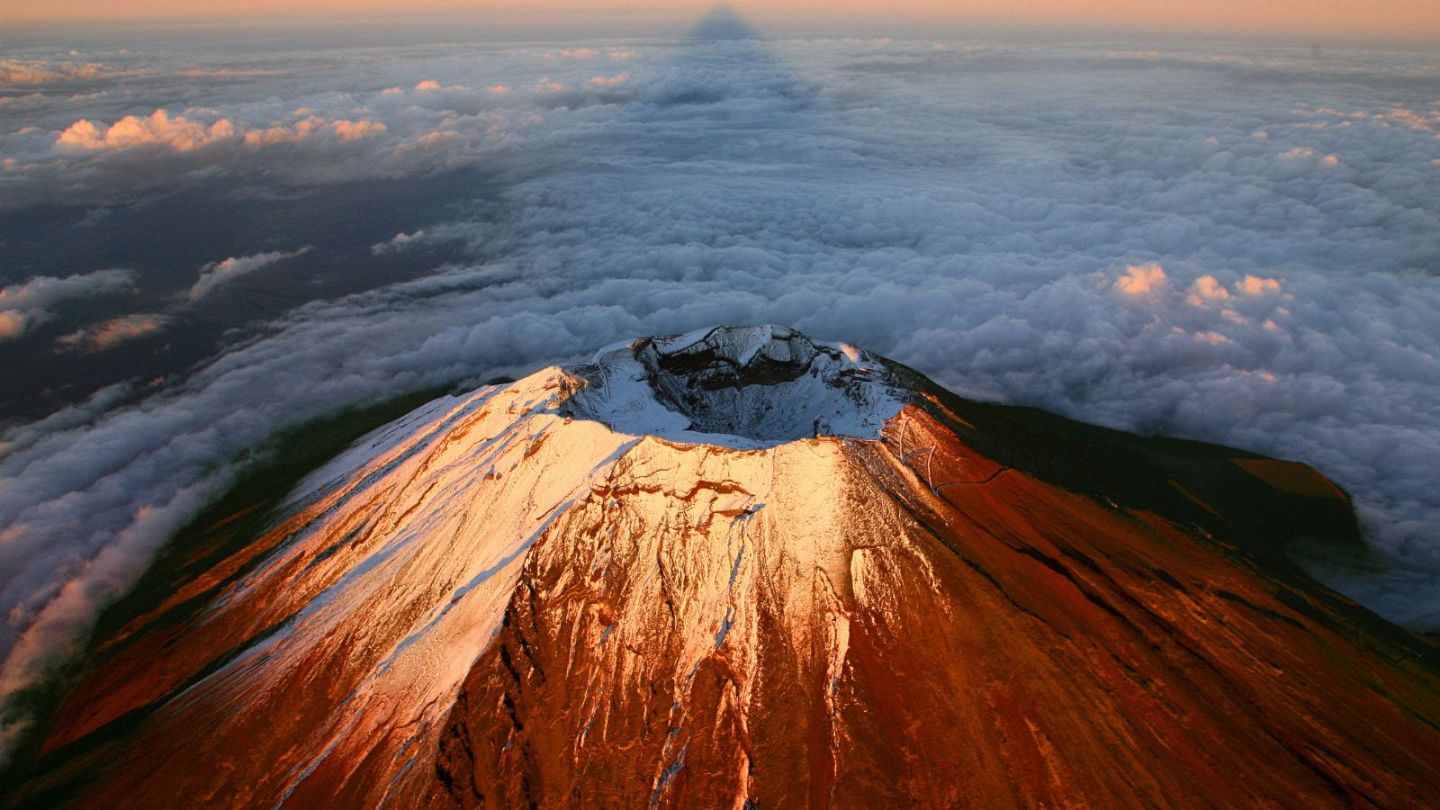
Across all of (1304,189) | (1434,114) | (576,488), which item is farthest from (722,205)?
(1434,114)

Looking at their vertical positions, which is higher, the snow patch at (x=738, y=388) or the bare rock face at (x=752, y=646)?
the snow patch at (x=738, y=388)

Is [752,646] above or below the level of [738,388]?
below

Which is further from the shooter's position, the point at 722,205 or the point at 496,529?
the point at 722,205

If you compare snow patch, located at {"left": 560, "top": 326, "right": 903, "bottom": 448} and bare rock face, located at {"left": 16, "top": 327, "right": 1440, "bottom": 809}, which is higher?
snow patch, located at {"left": 560, "top": 326, "right": 903, "bottom": 448}

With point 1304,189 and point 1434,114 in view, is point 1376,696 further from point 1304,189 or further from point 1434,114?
point 1434,114

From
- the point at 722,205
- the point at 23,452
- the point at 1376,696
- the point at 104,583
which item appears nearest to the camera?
the point at 1376,696

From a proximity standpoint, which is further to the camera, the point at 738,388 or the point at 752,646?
the point at 738,388

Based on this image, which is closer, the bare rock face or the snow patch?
the bare rock face

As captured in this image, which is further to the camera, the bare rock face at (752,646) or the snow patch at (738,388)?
the snow patch at (738,388)
